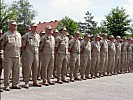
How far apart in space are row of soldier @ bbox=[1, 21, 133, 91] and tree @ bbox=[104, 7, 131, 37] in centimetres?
2420

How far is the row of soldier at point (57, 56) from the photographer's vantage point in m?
9.80

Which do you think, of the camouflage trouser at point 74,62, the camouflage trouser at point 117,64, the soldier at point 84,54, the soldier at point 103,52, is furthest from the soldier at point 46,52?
the camouflage trouser at point 117,64

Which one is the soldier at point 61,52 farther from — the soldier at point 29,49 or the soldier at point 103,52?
the soldier at point 103,52

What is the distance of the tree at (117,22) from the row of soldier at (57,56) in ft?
79.4

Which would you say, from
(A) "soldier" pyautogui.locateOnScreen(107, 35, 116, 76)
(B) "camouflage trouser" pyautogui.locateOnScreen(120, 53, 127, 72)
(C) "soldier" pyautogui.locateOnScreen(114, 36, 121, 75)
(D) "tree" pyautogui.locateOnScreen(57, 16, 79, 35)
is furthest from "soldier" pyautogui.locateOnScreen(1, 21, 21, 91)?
(D) "tree" pyautogui.locateOnScreen(57, 16, 79, 35)

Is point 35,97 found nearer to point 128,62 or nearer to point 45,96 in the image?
point 45,96

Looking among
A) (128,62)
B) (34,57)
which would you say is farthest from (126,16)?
(34,57)

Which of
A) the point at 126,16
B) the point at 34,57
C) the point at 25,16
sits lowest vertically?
the point at 34,57

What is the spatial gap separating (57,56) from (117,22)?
3190cm

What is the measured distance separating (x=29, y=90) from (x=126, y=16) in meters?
35.0

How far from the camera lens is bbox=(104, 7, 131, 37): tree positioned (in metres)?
41.8

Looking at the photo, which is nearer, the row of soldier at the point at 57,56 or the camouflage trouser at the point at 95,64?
the row of soldier at the point at 57,56

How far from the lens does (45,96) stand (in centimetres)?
866

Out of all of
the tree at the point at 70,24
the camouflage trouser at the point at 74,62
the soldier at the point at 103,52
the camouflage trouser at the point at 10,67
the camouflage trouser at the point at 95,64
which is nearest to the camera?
the camouflage trouser at the point at 10,67
